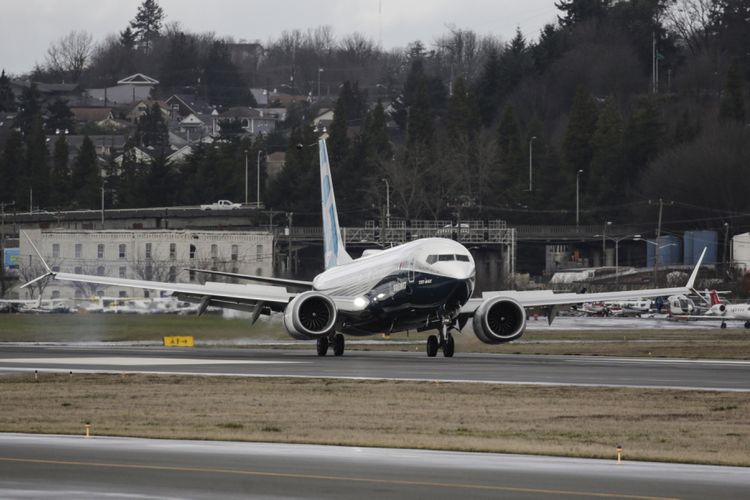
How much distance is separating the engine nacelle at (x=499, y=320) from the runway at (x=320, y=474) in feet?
85.0

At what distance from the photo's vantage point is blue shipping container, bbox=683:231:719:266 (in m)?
146

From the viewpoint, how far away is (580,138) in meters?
175

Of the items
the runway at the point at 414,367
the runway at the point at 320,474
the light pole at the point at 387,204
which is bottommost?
the runway at the point at 320,474

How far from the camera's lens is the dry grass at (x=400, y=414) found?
2634cm

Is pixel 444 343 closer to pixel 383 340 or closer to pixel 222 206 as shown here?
pixel 383 340

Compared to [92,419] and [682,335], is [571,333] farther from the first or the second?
[92,419]

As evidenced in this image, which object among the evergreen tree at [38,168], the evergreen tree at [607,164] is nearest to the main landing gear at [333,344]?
the evergreen tree at [607,164]

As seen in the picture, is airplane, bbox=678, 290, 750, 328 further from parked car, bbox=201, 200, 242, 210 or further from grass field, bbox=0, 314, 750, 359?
parked car, bbox=201, 200, 242, 210

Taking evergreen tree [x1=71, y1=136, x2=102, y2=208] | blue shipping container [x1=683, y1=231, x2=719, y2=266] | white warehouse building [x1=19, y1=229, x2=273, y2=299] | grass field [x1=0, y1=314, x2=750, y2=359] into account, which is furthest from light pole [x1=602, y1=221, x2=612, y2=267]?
grass field [x1=0, y1=314, x2=750, y2=359]

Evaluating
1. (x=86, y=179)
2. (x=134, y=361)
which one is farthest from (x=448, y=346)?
(x=86, y=179)

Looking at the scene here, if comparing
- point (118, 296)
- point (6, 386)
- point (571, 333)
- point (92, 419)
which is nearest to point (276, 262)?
point (118, 296)

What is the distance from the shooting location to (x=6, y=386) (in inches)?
1508

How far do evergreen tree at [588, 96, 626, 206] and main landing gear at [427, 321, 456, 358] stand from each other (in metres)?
119

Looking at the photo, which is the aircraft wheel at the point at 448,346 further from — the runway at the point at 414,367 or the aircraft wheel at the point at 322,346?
the aircraft wheel at the point at 322,346
